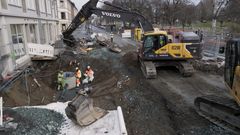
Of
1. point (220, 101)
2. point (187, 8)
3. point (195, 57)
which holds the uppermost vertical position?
point (187, 8)

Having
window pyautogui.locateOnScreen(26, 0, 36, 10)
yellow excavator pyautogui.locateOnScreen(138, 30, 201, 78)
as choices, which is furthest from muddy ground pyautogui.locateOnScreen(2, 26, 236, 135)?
window pyautogui.locateOnScreen(26, 0, 36, 10)

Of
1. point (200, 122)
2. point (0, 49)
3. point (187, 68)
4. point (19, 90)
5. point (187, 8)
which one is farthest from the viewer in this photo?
point (187, 8)

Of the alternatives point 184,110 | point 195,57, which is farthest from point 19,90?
point 195,57

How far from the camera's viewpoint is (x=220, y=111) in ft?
25.6

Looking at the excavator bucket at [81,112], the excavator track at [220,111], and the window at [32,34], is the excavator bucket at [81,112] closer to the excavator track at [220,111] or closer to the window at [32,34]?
the excavator track at [220,111]

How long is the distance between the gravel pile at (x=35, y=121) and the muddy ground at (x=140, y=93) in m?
2.10

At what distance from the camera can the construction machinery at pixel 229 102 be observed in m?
6.80

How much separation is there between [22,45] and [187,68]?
11.3m

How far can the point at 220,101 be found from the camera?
796cm

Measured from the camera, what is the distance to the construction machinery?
680cm

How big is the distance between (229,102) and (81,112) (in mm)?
4917

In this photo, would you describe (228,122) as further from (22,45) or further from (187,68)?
(22,45)

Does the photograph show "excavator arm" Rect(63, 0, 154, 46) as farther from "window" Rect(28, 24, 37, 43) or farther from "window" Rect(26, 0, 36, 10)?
"window" Rect(26, 0, 36, 10)

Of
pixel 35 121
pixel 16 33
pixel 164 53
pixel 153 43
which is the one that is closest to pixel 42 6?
pixel 16 33
